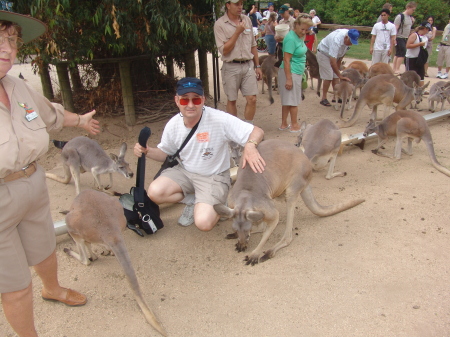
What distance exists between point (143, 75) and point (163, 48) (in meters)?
0.81

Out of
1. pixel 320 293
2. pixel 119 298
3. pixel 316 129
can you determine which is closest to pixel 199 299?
pixel 119 298

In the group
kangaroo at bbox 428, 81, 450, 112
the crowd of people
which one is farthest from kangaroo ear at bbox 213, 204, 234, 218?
kangaroo at bbox 428, 81, 450, 112

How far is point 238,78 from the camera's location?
17.5ft

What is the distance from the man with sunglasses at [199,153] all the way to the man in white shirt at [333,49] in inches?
181

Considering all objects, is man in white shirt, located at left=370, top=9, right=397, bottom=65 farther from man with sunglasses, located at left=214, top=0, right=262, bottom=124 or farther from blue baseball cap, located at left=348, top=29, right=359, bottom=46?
man with sunglasses, located at left=214, top=0, right=262, bottom=124

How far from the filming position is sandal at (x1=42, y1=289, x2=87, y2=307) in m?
2.55

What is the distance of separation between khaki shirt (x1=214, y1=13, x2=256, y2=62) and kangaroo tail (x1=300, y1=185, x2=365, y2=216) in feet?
8.57

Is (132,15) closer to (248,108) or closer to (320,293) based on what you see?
(248,108)

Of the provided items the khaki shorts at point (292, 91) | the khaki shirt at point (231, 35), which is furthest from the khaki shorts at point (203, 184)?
the khaki shorts at point (292, 91)

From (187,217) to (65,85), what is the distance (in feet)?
11.3

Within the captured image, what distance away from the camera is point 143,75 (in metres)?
6.20

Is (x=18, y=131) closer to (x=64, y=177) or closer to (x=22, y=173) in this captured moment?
(x=22, y=173)

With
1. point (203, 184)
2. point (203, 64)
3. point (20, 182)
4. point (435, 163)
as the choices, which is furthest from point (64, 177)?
point (435, 163)

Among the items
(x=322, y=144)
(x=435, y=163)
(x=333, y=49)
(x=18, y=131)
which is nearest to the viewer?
(x=18, y=131)
